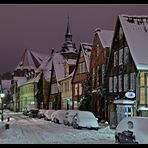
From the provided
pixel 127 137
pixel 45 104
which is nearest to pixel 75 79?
pixel 45 104

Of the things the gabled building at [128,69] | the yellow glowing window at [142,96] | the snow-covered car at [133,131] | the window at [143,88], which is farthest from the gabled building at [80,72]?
the snow-covered car at [133,131]

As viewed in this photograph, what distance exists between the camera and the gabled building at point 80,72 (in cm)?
5742

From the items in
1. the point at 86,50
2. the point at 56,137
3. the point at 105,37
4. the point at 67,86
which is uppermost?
the point at 105,37

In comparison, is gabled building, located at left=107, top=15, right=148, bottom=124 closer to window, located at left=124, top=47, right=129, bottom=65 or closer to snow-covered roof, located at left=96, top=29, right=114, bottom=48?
window, located at left=124, top=47, right=129, bottom=65

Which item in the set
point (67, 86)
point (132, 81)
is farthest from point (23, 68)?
point (132, 81)

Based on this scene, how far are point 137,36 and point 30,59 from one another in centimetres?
9174

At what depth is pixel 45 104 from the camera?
85875 mm

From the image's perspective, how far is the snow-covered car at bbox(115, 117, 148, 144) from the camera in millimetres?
17641

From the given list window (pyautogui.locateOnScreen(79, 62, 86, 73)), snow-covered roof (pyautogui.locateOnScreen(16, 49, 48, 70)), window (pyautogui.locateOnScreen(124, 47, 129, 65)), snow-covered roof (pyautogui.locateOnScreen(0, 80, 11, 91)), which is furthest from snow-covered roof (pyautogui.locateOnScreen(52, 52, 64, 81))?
snow-covered roof (pyautogui.locateOnScreen(0, 80, 11, 91))

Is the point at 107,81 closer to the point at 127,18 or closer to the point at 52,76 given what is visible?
the point at 127,18

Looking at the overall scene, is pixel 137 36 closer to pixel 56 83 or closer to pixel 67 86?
pixel 67 86

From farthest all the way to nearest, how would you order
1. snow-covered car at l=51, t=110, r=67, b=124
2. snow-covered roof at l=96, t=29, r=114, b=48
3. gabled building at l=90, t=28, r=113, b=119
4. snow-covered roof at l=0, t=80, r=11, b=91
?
1. snow-covered roof at l=0, t=80, r=11, b=91
2. snow-covered roof at l=96, t=29, r=114, b=48
3. gabled building at l=90, t=28, r=113, b=119
4. snow-covered car at l=51, t=110, r=67, b=124

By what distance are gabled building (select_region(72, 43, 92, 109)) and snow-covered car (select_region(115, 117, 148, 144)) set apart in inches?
1433

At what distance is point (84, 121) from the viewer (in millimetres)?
36656
